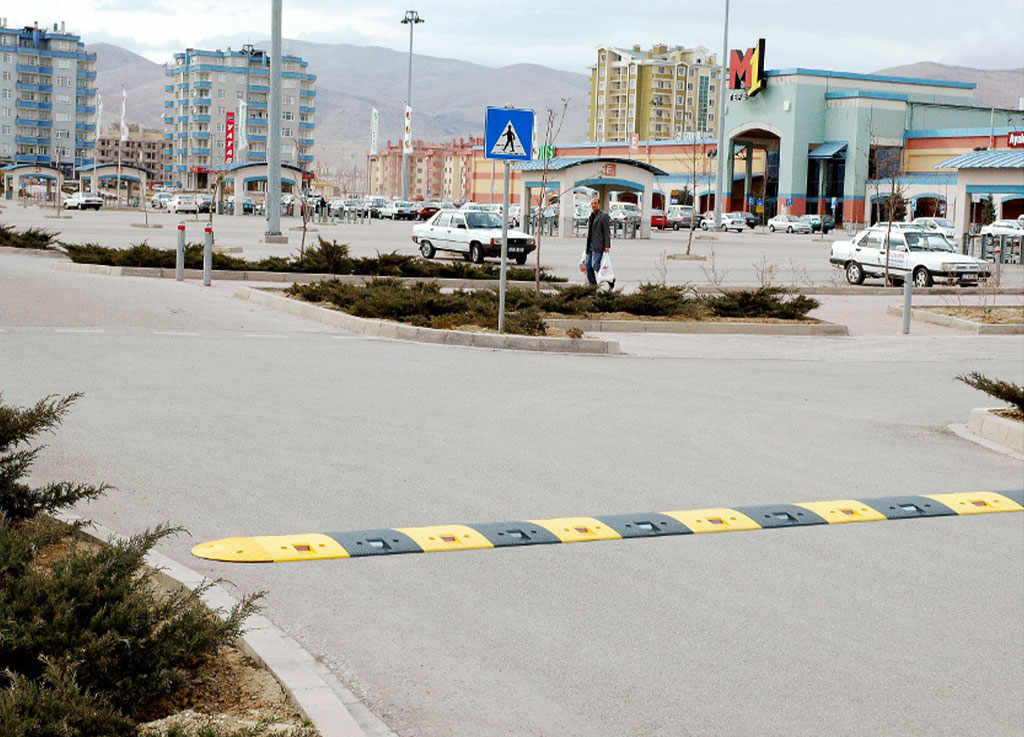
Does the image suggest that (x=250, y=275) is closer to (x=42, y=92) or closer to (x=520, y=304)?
(x=520, y=304)

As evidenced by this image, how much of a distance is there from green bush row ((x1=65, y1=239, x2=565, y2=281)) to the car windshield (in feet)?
29.2

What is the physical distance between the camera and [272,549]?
6.87 m

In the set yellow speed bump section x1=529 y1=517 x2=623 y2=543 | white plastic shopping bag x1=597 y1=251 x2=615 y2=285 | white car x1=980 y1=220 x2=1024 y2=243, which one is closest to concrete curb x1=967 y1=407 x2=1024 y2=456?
yellow speed bump section x1=529 y1=517 x2=623 y2=543

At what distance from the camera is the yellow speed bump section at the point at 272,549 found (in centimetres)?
670

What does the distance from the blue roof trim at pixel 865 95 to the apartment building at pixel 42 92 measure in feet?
367

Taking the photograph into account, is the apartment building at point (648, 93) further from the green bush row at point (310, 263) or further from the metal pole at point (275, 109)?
the green bush row at point (310, 263)

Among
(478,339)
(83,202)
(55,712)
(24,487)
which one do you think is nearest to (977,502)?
(24,487)

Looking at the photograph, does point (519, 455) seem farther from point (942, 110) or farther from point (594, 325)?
point (942, 110)

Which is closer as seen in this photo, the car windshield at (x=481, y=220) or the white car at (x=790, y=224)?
the car windshield at (x=481, y=220)

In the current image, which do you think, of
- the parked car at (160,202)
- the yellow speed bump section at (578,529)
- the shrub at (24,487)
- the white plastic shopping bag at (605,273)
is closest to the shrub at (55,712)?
the shrub at (24,487)

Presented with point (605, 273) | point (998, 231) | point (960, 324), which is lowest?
point (960, 324)

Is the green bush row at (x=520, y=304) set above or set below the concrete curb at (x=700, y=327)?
above

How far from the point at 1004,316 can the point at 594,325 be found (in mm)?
8172

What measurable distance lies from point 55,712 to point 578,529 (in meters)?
4.34
